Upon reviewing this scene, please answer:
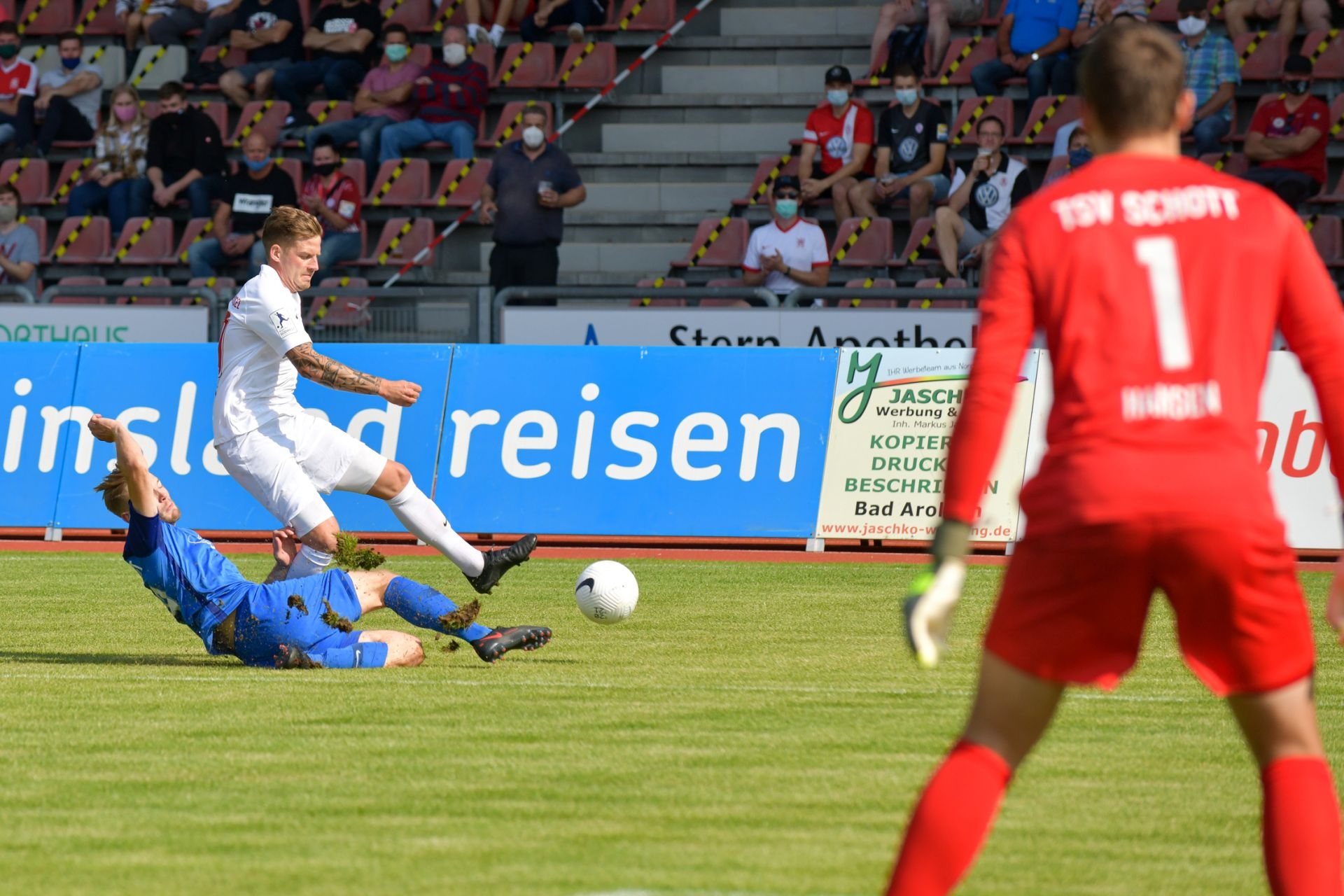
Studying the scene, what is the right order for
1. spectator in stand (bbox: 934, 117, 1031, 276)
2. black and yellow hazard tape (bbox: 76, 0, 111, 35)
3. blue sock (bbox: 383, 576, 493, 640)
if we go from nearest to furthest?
blue sock (bbox: 383, 576, 493, 640) < spectator in stand (bbox: 934, 117, 1031, 276) < black and yellow hazard tape (bbox: 76, 0, 111, 35)

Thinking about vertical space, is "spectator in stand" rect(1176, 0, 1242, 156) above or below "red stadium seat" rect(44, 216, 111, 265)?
above

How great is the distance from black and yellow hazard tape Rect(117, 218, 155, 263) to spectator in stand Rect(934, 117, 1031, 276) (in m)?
9.75

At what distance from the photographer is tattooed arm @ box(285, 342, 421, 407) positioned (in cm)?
955

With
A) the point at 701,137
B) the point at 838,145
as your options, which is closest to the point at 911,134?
the point at 838,145

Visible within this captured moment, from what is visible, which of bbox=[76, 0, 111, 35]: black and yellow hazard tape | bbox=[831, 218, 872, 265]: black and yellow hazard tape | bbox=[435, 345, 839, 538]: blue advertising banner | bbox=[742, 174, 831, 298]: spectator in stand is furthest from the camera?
bbox=[76, 0, 111, 35]: black and yellow hazard tape

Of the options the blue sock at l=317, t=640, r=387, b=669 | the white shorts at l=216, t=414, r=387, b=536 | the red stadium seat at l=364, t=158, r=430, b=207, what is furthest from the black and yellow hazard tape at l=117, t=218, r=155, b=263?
the blue sock at l=317, t=640, r=387, b=669

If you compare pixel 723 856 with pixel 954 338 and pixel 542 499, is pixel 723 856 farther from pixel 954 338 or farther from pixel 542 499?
pixel 954 338

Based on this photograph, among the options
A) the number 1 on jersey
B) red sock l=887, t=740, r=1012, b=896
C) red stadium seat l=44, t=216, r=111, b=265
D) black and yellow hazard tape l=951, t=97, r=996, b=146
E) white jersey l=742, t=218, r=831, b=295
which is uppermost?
black and yellow hazard tape l=951, t=97, r=996, b=146

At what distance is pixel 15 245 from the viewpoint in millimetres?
22391

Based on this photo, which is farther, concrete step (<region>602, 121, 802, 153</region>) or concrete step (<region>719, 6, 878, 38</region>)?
concrete step (<region>719, 6, 878, 38</region>)

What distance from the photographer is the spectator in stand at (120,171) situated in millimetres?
23469

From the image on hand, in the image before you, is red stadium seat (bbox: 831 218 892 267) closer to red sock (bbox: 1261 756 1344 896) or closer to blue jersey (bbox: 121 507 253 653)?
blue jersey (bbox: 121 507 253 653)

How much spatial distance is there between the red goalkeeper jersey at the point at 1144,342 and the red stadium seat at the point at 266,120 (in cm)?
2131

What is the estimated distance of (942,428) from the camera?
14.7 metres
